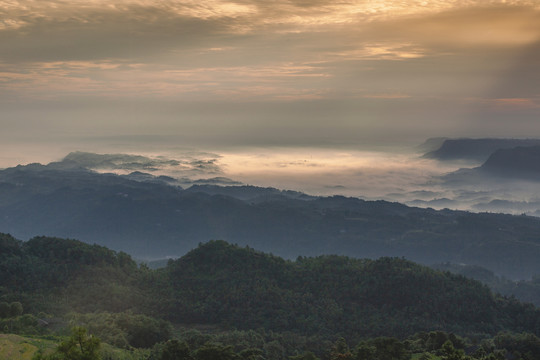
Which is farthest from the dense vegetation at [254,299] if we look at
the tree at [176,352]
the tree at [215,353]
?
the tree at [215,353]

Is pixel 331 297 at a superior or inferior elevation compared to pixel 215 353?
inferior

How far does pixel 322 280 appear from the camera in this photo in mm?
104438

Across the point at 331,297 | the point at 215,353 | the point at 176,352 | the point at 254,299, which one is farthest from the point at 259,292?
the point at 215,353

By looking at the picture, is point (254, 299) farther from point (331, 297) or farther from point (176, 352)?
point (176, 352)

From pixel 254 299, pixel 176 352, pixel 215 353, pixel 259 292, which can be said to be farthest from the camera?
pixel 259 292

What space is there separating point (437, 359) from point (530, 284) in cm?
13761

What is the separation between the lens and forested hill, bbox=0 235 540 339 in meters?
85.1

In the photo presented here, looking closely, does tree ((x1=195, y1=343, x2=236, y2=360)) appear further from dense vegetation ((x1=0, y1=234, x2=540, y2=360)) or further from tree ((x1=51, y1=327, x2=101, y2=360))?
dense vegetation ((x1=0, y1=234, x2=540, y2=360))

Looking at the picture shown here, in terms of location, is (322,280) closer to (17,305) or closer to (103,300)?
(103,300)

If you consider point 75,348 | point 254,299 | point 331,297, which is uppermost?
point 75,348

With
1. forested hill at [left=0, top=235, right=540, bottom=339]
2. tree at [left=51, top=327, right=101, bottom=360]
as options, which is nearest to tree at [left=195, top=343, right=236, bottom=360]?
tree at [left=51, top=327, right=101, bottom=360]

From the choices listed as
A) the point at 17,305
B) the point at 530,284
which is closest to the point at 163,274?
the point at 17,305

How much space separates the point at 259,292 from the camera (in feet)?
310

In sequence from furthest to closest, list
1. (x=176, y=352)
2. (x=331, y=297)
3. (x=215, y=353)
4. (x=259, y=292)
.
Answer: (x=331, y=297), (x=259, y=292), (x=176, y=352), (x=215, y=353)
